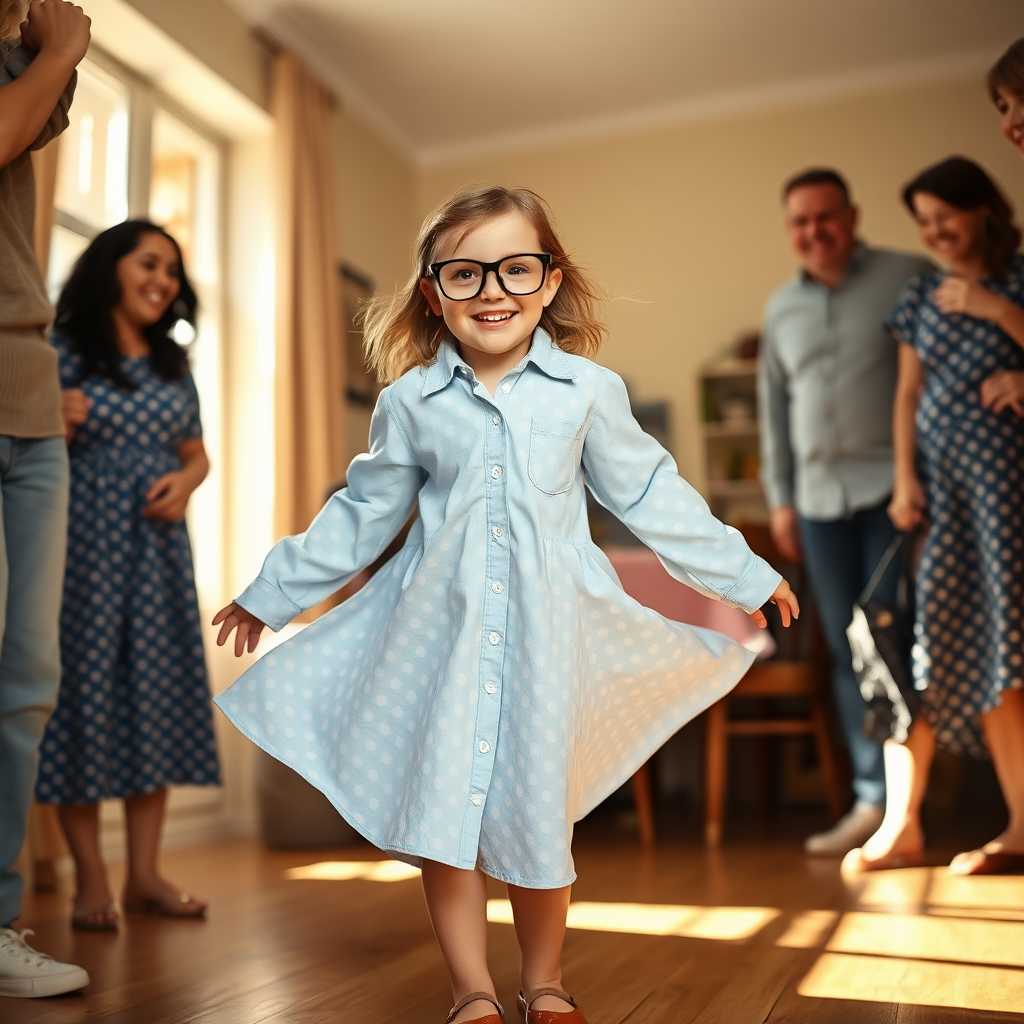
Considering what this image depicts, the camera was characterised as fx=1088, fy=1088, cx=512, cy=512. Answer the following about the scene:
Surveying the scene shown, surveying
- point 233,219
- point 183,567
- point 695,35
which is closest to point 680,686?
point 183,567

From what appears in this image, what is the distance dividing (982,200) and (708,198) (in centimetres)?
246

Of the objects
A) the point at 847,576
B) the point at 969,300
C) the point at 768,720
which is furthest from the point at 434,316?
the point at 768,720

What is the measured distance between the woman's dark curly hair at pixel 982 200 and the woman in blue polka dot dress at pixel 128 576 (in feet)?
5.62

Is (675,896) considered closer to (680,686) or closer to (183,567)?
(680,686)

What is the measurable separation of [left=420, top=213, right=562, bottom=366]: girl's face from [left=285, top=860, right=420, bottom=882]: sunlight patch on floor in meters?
1.46

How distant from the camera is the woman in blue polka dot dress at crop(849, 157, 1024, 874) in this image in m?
2.38

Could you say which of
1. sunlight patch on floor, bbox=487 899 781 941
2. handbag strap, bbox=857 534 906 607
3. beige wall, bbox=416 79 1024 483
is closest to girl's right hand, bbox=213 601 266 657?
sunlight patch on floor, bbox=487 899 781 941

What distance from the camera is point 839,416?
119 inches

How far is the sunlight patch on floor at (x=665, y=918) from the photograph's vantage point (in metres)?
1.86

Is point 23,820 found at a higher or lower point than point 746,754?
higher

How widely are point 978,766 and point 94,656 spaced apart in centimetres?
302

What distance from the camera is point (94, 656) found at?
213 centimetres

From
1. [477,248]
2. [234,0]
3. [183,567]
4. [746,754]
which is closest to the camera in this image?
[477,248]

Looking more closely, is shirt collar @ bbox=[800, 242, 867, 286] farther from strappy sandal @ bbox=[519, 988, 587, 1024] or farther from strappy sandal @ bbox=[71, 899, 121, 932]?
strappy sandal @ bbox=[71, 899, 121, 932]
